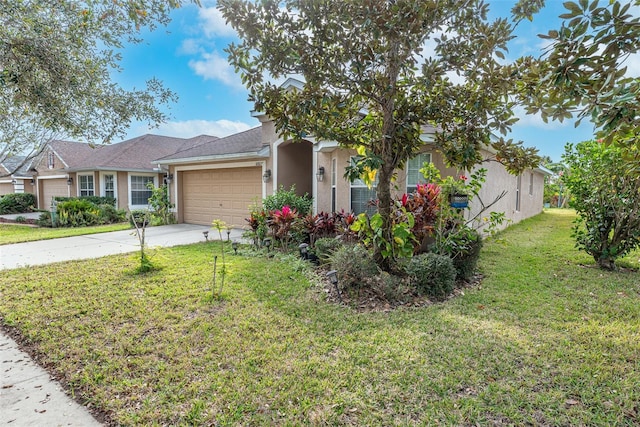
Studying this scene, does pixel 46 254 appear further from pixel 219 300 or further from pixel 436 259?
pixel 436 259

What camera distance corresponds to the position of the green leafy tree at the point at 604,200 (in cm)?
646

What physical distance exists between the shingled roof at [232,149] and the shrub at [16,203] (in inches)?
560

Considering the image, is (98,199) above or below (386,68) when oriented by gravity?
below

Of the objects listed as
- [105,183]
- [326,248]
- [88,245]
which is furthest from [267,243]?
[105,183]

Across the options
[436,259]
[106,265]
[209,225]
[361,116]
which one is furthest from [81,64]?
[209,225]

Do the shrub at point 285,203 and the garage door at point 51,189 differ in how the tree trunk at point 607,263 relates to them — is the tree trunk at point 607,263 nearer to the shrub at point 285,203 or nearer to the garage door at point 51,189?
the shrub at point 285,203

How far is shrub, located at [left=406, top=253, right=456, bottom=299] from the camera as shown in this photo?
5.21 metres

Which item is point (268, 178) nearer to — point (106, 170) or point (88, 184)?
point (106, 170)

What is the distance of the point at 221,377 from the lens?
3057mm

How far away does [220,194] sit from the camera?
45.1 feet

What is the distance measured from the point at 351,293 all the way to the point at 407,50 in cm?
360

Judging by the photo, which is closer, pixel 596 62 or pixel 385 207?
pixel 596 62

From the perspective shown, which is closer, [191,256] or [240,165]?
[191,256]

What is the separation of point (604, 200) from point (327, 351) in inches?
264
